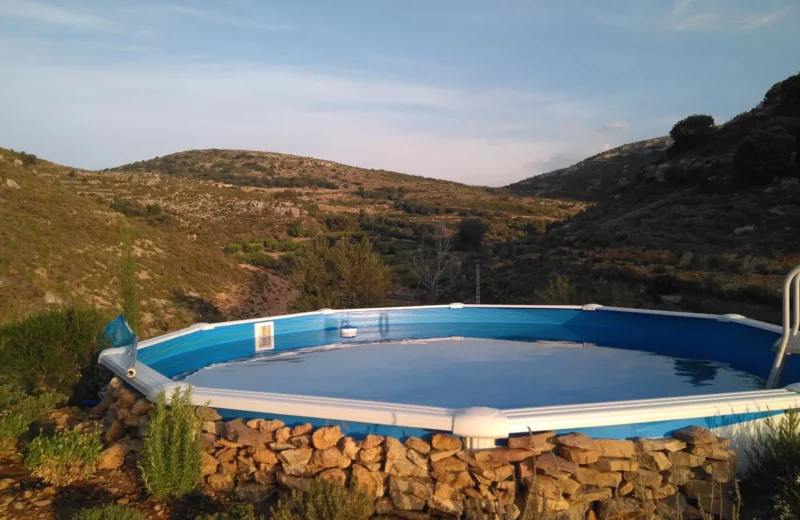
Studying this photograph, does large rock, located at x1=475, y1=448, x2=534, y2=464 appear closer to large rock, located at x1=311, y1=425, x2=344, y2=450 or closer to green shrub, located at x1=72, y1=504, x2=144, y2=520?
large rock, located at x1=311, y1=425, x2=344, y2=450

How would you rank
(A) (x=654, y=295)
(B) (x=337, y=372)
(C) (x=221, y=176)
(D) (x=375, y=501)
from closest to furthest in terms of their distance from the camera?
1. (D) (x=375, y=501)
2. (B) (x=337, y=372)
3. (A) (x=654, y=295)
4. (C) (x=221, y=176)

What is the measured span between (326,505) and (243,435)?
1.09 meters

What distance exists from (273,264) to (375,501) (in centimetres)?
2103

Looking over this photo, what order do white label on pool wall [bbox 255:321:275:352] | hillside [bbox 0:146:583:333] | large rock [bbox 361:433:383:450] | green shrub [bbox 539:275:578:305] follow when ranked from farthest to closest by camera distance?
hillside [bbox 0:146:583:333]
green shrub [bbox 539:275:578:305]
white label on pool wall [bbox 255:321:275:352]
large rock [bbox 361:433:383:450]

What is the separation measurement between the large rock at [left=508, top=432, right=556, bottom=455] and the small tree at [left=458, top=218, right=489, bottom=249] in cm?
2482

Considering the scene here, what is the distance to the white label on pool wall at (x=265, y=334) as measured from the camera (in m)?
9.07

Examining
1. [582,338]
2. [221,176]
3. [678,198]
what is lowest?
[582,338]

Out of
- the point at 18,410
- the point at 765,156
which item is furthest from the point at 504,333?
the point at 765,156

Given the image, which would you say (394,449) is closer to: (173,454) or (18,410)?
(173,454)

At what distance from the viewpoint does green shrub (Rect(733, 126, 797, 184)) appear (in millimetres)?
21031

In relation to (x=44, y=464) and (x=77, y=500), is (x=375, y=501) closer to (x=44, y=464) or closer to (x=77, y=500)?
(x=77, y=500)

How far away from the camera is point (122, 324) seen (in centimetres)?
612

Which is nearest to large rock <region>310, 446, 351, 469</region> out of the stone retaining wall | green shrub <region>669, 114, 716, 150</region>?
the stone retaining wall

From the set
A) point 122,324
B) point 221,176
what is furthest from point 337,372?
point 221,176
